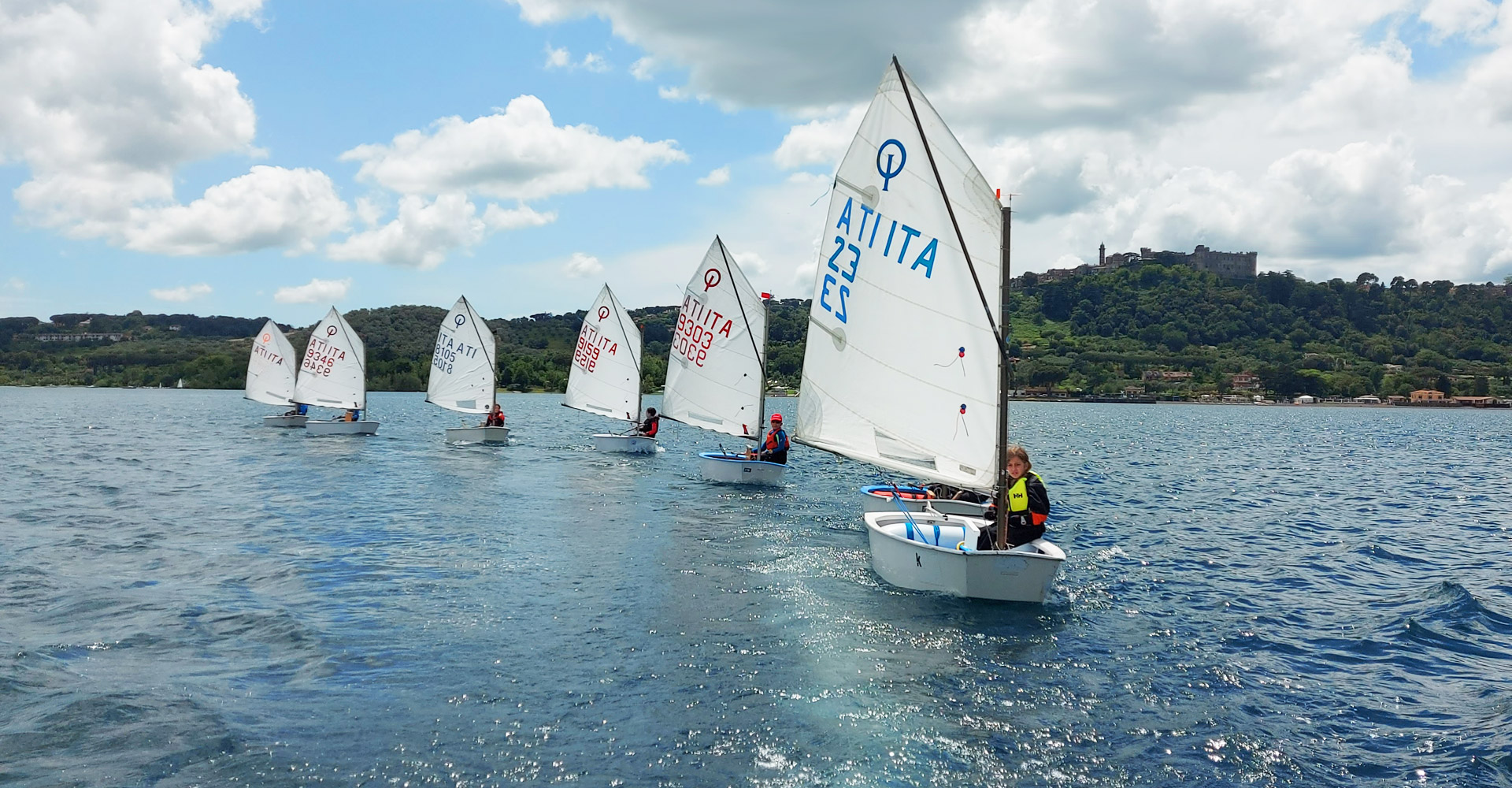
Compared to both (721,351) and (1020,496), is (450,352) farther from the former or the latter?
(1020,496)

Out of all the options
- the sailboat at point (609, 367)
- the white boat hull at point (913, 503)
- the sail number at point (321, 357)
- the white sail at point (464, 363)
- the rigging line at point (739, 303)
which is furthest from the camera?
the sail number at point (321, 357)

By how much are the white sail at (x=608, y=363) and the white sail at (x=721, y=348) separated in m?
8.58

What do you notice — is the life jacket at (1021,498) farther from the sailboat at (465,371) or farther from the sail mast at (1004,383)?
the sailboat at (465,371)

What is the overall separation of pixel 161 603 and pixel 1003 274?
15177 millimetres

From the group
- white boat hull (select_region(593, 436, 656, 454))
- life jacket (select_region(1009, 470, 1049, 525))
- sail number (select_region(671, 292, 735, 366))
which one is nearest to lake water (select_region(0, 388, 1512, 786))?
life jacket (select_region(1009, 470, 1049, 525))

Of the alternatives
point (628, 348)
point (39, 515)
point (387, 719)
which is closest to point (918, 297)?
point (387, 719)

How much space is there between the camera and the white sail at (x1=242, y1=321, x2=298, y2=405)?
63.9m

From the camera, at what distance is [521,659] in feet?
40.9

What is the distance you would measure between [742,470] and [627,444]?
1352 cm

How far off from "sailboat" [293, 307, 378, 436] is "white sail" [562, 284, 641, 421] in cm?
1600

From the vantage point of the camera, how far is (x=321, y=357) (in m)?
56.4

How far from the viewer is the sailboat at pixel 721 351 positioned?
115 ft

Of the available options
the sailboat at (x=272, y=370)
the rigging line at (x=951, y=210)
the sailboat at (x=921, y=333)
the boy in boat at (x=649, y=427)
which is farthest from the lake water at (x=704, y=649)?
the sailboat at (x=272, y=370)

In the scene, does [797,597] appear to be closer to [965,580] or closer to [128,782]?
[965,580]
